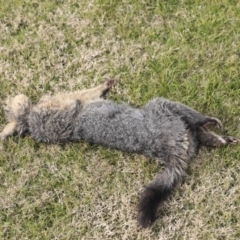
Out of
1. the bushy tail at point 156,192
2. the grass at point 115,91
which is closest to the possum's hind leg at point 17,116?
the grass at point 115,91

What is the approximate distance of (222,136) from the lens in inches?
168

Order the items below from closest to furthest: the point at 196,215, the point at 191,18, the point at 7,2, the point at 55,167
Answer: the point at 196,215, the point at 55,167, the point at 191,18, the point at 7,2

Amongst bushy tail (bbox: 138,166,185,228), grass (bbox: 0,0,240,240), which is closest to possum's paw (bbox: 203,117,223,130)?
grass (bbox: 0,0,240,240)

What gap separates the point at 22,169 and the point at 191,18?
2191mm

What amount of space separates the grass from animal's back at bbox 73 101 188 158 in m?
0.28

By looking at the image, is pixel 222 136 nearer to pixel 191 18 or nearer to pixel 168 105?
pixel 168 105

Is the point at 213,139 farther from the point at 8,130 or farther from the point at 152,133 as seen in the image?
the point at 8,130

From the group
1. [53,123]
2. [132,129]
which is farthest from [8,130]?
[132,129]

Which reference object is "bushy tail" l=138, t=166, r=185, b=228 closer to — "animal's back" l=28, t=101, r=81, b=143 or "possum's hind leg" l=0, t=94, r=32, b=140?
"animal's back" l=28, t=101, r=81, b=143

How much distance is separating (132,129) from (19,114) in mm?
1155

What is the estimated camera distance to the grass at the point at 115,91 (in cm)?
423

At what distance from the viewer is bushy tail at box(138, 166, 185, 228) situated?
4.02m

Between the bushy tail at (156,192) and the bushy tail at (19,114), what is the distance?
132 cm

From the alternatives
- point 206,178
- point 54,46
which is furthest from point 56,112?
point 206,178
